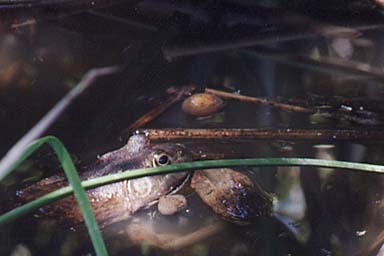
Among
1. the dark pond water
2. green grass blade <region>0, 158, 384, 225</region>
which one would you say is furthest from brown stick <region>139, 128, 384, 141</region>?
green grass blade <region>0, 158, 384, 225</region>

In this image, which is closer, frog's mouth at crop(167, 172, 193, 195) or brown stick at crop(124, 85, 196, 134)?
frog's mouth at crop(167, 172, 193, 195)

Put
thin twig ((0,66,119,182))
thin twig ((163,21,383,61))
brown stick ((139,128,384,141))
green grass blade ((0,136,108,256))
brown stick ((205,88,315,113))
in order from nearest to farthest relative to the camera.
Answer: green grass blade ((0,136,108,256)) < thin twig ((0,66,119,182)) < brown stick ((139,128,384,141)) < brown stick ((205,88,315,113)) < thin twig ((163,21,383,61))

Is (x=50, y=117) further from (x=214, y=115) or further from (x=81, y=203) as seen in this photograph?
(x=81, y=203)

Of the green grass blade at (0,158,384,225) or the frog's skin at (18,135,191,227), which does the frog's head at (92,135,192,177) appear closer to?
the frog's skin at (18,135,191,227)

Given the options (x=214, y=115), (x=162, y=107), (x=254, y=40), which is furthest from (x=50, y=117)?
(x=254, y=40)

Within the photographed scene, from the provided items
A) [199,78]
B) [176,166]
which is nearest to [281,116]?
[199,78]

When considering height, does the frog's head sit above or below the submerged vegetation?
below

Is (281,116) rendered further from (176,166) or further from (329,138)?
(176,166)

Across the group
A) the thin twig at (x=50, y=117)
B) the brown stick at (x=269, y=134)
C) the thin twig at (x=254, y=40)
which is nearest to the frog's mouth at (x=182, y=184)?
the brown stick at (x=269, y=134)
